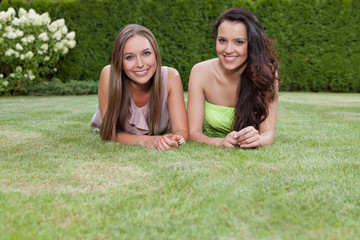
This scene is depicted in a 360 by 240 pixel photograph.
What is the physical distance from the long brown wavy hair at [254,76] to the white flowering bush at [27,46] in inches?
307

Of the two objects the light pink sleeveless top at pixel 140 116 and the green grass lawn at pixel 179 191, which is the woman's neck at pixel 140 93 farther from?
the green grass lawn at pixel 179 191

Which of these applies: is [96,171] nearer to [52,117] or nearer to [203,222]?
[203,222]

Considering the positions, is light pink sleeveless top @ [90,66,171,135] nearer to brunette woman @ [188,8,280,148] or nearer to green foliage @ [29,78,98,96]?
brunette woman @ [188,8,280,148]

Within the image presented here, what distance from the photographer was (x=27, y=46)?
990cm

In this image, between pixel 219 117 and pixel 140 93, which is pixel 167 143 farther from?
pixel 219 117

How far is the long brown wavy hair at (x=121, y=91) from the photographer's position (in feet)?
10.3

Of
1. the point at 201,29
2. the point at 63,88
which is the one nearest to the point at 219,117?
the point at 63,88

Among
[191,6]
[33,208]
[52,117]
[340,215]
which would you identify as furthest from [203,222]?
[191,6]

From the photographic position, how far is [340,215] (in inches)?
63.3

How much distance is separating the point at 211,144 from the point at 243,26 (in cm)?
108

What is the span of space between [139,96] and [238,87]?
987mm

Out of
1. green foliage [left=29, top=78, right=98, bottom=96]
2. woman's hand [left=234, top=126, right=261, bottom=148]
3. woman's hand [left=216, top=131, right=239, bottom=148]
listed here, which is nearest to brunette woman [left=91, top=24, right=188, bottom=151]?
woman's hand [left=216, top=131, right=239, bottom=148]

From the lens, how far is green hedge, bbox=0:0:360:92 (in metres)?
10.9

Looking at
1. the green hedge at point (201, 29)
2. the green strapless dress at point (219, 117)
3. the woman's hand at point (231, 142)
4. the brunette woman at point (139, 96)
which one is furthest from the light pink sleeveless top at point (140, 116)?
the green hedge at point (201, 29)
